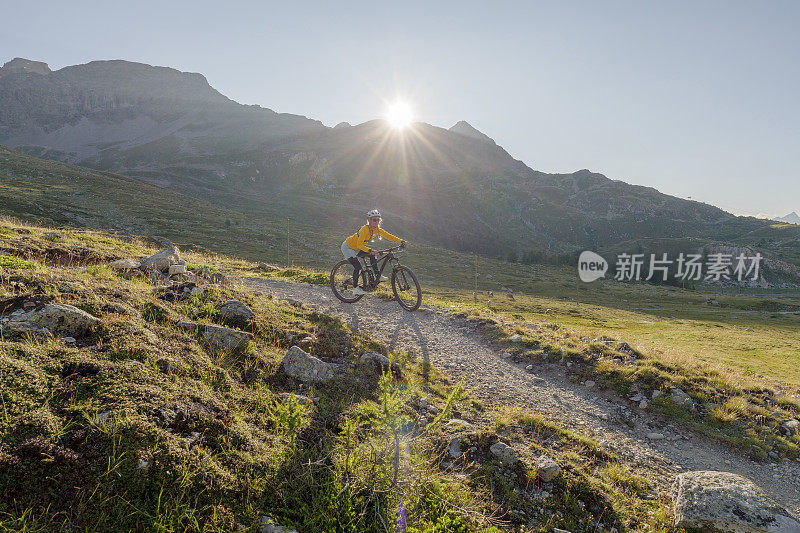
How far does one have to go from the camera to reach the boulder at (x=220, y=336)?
6918mm

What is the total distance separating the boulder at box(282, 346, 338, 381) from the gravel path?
12.7ft

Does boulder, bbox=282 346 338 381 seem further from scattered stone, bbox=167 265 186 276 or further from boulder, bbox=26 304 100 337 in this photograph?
scattered stone, bbox=167 265 186 276

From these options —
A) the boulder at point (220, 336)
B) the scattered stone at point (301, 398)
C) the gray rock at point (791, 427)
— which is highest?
the boulder at point (220, 336)

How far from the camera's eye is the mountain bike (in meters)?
14.9

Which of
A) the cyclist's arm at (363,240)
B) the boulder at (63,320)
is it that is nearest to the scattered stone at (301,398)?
the boulder at (63,320)

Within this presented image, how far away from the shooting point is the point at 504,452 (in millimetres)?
5980

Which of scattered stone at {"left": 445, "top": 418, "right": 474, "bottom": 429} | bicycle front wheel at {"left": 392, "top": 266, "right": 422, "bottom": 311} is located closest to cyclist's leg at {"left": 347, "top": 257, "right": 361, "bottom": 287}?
bicycle front wheel at {"left": 392, "top": 266, "right": 422, "bottom": 311}

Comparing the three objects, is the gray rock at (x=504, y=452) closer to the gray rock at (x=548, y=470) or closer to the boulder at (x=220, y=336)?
the gray rock at (x=548, y=470)

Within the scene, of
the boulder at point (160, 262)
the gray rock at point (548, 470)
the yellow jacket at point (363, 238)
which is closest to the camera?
the gray rock at point (548, 470)

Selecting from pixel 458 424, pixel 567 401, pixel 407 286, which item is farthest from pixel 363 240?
pixel 567 401

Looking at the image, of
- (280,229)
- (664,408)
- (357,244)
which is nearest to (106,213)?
(280,229)

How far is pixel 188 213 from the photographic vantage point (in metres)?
92.4

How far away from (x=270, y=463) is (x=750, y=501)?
6849 millimetres

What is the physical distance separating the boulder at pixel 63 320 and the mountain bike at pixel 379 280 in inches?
394
